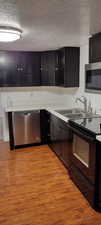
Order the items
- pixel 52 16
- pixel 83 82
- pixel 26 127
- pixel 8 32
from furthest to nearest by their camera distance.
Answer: pixel 26 127, pixel 83 82, pixel 8 32, pixel 52 16

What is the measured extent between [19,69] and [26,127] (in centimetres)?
134

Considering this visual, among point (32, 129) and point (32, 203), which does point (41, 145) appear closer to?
point (32, 129)

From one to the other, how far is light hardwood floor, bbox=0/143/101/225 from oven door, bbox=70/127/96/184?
38 cm

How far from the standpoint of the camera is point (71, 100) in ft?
13.8

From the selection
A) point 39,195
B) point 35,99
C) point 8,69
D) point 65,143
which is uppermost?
point 8,69

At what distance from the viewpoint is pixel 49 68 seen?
406 centimetres

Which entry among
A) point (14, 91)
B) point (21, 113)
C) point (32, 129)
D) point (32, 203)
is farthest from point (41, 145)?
point (32, 203)

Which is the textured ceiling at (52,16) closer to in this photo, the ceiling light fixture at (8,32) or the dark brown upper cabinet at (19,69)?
the ceiling light fixture at (8,32)

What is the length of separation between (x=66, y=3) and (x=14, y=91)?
123 inches

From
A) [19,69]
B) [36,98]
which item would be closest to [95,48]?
[19,69]

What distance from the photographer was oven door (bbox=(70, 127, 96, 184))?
199 centimetres

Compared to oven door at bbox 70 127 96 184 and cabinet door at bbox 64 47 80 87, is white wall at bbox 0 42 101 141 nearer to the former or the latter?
cabinet door at bbox 64 47 80 87

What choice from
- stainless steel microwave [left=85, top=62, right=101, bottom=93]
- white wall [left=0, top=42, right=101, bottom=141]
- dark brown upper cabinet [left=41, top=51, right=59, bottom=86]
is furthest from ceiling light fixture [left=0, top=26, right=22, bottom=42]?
white wall [left=0, top=42, right=101, bottom=141]

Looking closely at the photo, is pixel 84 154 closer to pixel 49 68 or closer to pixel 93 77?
pixel 93 77
